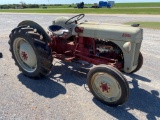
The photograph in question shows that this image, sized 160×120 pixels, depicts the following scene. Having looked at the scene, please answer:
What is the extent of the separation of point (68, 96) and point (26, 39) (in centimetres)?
162

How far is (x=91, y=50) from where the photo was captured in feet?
15.5

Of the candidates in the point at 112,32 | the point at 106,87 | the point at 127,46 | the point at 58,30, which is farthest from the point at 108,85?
the point at 58,30

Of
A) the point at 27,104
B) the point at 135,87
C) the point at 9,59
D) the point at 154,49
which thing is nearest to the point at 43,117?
the point at 27,104

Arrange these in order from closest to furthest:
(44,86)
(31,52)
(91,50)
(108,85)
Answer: (108,85) → (44,86) → (91,50) → (31,52)

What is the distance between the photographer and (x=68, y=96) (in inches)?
164

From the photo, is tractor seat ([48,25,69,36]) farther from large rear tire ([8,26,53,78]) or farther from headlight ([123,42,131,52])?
headlight ([123,42,131,52])

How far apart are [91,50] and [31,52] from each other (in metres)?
1.39

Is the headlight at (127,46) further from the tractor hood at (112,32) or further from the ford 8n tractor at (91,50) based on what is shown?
the tractor hood at (112,32)

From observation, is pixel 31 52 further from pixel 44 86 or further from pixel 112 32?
pixel 112 32

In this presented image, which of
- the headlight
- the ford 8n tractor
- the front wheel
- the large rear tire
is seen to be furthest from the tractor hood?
the large rear tire

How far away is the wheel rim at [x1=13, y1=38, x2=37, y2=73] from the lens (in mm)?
4895

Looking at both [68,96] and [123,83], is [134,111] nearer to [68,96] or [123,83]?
[123,83]

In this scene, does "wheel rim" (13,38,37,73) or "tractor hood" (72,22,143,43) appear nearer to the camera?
"tractor hood" (72,22,143,43)

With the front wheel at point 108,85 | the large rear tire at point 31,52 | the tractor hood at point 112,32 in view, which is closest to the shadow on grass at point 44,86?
the large rear tire at point 31,52
